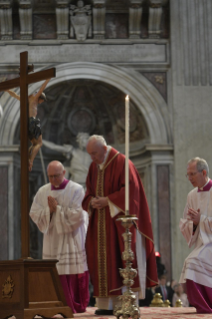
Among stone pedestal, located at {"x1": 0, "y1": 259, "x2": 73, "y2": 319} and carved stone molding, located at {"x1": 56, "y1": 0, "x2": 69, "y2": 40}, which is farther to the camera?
carved stone molding, located at {"x1": 56, "y1": 0, "x2": 69, "y2": 40}

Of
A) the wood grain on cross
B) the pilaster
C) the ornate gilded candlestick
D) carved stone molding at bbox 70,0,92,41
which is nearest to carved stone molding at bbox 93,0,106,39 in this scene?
carved stone molding at bbox 70,0,92,41

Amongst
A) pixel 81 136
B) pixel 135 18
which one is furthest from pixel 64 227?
pixel 135 18

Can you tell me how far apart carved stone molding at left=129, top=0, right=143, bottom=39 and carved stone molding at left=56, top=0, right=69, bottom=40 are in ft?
4.28

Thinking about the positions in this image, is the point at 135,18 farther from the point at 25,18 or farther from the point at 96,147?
the point at 96,147

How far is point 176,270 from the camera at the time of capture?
38.3 feet

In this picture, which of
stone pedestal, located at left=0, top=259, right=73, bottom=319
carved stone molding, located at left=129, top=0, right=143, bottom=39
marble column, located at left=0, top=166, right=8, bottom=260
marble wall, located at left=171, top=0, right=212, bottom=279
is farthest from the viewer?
carved stone molding, located at left=129, top=0, right=143, bottom=39

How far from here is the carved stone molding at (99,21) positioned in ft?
40.0

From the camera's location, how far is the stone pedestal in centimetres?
486

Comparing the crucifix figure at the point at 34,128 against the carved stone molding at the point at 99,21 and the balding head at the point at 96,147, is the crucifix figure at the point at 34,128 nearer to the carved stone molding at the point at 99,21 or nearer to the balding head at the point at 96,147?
the balding head at the point at 96,147

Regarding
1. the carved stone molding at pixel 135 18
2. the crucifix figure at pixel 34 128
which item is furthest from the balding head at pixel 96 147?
the carved stone molding at pixel 135 18

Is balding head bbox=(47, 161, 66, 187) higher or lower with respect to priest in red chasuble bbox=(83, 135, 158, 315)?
higher

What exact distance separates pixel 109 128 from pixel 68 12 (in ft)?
8.74

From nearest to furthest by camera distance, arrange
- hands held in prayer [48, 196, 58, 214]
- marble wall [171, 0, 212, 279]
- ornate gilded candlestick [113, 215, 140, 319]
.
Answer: ornate gilded candlestick [113, 215, 140, 319] → hands held in prayer [48, 196, 58, 214] → marble wall [171, 0, 212, 279]

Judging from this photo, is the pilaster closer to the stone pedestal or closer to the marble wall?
the marble wall
